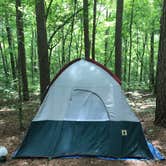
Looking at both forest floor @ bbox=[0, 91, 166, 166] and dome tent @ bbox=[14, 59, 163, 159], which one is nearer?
forest floor @ bbox=[0, 91, 166, 166]

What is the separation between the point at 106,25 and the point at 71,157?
14.3m

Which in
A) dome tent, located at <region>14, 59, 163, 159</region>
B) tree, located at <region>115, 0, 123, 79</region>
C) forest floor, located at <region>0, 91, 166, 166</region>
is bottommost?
forest floor, located at <region>0, 91, 166, 166</region>

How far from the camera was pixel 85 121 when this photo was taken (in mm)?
5539

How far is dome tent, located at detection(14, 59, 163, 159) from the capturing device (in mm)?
5262

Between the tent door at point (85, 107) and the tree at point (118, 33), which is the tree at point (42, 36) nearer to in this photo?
the tent door at point (85, 107)

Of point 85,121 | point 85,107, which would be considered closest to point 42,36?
point 85,107

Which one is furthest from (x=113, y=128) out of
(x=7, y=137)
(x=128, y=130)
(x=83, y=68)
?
(x=7, y=137)

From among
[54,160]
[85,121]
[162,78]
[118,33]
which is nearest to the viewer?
[54,160]

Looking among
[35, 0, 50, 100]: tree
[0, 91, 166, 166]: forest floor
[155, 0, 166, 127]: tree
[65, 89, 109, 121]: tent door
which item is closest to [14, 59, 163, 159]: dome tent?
[65, 89, 109, 121]: tent door

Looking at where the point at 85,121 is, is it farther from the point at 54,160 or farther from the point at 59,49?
the point at 59,49

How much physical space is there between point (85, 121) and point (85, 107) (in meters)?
0.30

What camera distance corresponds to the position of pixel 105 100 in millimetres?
5602

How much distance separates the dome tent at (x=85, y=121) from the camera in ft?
17.3

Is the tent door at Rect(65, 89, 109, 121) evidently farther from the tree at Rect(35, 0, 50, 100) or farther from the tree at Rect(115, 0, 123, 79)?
the tree at Rect(115, 0, 123, 79)
